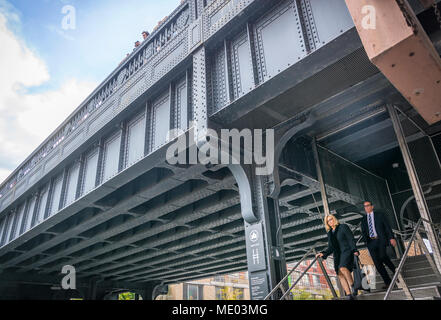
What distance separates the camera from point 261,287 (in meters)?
6.15

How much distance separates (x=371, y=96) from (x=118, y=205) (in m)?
8.47

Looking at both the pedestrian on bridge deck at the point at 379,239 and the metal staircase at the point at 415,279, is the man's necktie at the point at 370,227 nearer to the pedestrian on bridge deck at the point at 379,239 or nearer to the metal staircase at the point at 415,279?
the pedestrian on bridge deck at the point at 379,239

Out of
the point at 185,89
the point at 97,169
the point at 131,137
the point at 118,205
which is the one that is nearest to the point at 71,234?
the point at 118,205

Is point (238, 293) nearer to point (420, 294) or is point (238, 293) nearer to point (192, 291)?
point (192, 291)

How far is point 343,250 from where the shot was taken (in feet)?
→ 19.7

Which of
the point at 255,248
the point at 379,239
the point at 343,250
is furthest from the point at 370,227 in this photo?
the point at 255,248

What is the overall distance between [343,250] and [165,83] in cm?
596

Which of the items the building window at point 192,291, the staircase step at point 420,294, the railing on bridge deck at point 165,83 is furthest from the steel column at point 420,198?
the building window at point 192,291

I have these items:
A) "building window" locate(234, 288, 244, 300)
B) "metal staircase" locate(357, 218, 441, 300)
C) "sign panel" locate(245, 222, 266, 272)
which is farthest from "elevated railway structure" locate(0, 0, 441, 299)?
"building window" locate(234, 288, 244, 300)

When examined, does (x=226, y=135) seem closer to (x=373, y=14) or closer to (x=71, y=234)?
(x=373, y=14)

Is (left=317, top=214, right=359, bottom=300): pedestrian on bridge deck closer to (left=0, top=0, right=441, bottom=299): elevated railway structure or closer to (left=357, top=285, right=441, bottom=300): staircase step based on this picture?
(left=357, top=285, right=441, bottom=300): staircase step

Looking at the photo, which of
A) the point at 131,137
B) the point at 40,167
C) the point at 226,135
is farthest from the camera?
the point at 40,167
